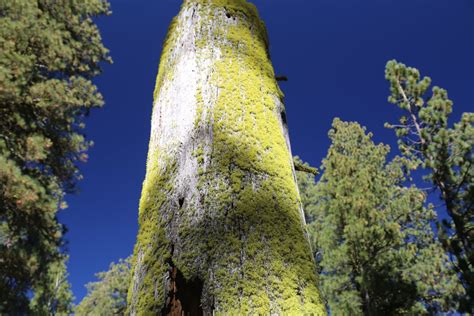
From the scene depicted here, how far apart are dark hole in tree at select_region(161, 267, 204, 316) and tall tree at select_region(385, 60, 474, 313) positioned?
764 cm

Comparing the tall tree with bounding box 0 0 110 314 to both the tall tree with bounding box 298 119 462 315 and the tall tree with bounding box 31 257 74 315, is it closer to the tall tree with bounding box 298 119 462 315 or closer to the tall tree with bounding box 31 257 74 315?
the tall tree with bounding box 298 119 462 315

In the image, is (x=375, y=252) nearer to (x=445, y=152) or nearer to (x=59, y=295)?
(x=445, y=152)

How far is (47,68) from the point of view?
852cm

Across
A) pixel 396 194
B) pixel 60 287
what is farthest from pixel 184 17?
pixel 60 287

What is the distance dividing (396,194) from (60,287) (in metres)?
17.2

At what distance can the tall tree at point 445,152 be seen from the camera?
736cm

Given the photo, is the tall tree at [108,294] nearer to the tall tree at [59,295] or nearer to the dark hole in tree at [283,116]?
the tall tree at [59,295]

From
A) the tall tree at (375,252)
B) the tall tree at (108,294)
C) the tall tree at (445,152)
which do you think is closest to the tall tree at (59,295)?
the tall tree at (108,294)

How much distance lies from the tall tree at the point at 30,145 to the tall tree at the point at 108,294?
52.3 ft

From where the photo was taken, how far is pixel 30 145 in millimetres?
6895

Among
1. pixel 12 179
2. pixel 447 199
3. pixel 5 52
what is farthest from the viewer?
pixel 447 199

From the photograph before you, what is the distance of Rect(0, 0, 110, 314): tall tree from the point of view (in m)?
6.59

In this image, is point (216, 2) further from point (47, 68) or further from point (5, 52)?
point (47, 68)

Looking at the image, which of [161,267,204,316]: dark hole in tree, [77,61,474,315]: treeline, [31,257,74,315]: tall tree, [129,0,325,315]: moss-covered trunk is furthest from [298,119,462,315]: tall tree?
[31,257,74,315]: tall tree
